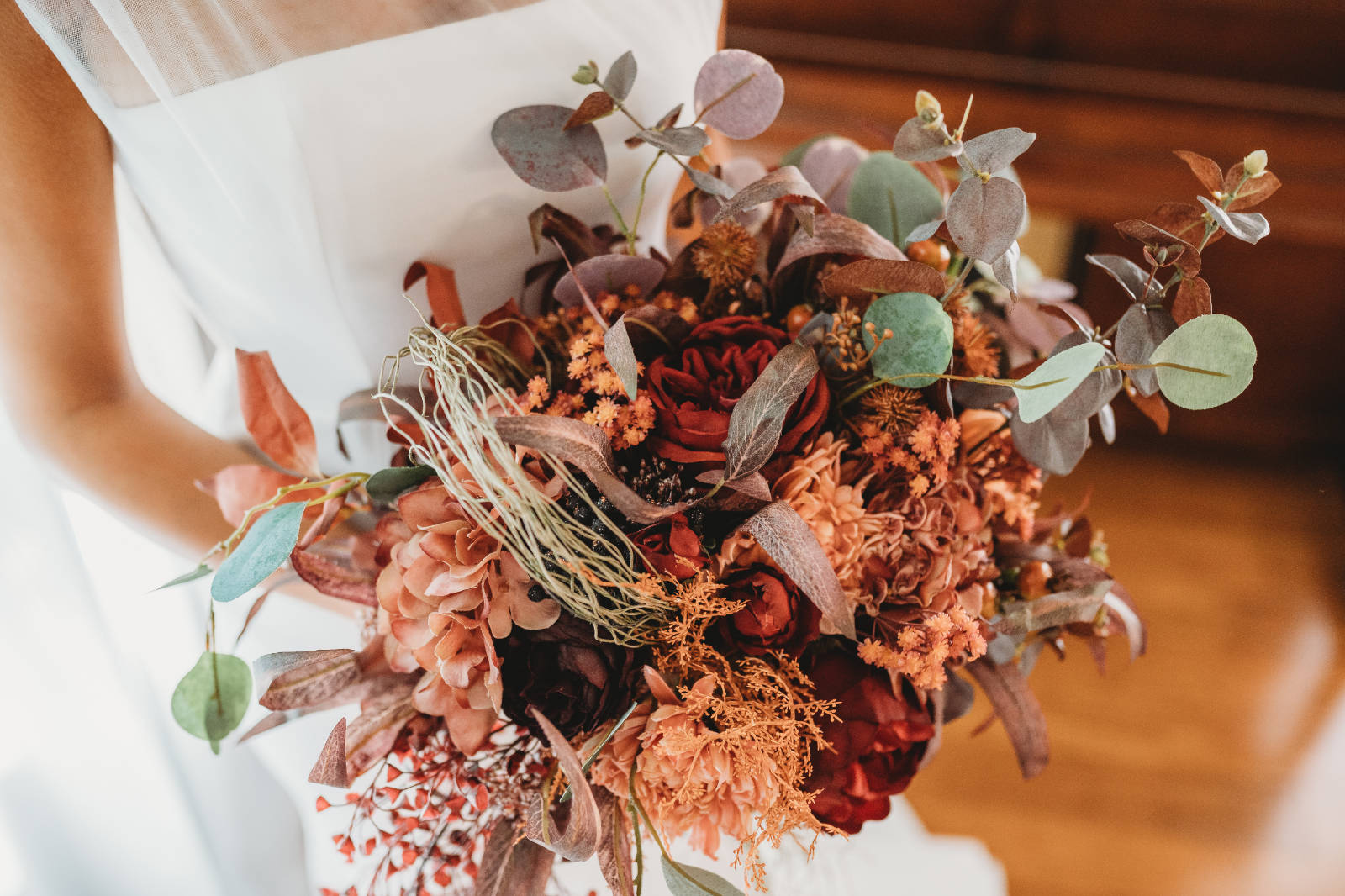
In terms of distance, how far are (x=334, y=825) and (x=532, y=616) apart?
414mm

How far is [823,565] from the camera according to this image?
1.46ft

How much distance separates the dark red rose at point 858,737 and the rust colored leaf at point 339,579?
29cm

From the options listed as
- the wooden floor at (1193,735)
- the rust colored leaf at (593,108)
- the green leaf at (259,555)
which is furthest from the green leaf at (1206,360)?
the wooden floor at (1193,735)

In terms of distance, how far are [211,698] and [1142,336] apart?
1.87 feet

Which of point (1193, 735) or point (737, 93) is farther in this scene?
point (1193, 735)

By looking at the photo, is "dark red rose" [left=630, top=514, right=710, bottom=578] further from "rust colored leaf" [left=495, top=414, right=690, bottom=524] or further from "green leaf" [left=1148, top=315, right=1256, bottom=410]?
"green leaf" [left=1148, top=315, right=1256, bottom=410]

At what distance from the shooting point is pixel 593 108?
543 mm

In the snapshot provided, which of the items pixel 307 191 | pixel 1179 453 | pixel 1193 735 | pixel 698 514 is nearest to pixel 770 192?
pixel 698 514

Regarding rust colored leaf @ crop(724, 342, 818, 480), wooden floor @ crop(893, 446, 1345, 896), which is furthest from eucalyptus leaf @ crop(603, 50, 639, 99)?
wooden floor @ crop(893, 446, 1345, 896)

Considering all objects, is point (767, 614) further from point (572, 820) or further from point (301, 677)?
point (301, 677)

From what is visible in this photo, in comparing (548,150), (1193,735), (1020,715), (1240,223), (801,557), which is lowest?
(1193,735)

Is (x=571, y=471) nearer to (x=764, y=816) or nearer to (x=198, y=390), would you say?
(x=764, y=816)

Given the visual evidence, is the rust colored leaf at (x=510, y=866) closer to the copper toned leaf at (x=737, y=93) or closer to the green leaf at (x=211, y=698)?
the green leaf at (x=211, y=698)

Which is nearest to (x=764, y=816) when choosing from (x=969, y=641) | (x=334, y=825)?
(x=969, y=641)
